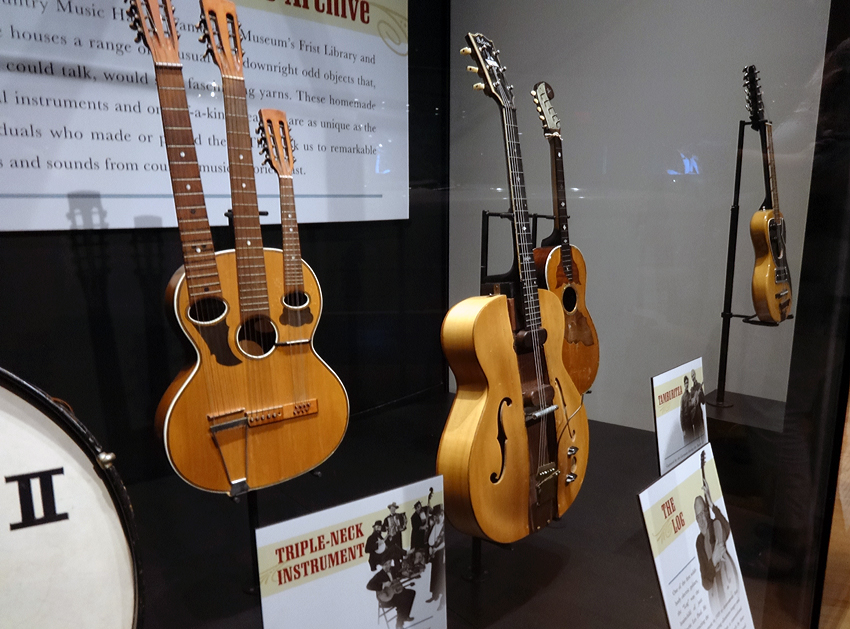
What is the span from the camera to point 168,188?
1.60 m

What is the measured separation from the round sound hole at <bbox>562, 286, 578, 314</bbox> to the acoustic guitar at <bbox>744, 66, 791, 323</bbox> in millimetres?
573

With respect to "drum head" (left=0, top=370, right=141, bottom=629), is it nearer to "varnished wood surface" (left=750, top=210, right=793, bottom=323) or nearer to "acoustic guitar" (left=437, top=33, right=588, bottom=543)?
"acoustic guitar" (left=437, top=33, right=588, bottom=543)

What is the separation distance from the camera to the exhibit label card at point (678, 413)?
3.70ft

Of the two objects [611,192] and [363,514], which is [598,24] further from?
[363,514]

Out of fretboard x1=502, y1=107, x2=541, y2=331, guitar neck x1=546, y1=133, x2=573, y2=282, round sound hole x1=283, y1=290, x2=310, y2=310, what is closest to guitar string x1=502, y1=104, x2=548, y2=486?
fretboard x1=502, y1=107, x2=541, y2=331

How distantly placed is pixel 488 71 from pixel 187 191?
70 cm

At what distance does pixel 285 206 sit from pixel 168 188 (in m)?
0.57

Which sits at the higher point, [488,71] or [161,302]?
[488,71]

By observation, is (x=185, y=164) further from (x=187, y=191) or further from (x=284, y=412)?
(x=284, y=412)

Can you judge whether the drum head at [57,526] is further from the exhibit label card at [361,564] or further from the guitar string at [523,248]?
the guitar string at [523,248]

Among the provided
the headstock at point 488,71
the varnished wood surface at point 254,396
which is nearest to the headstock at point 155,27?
the varnished wood surface at point 254,396

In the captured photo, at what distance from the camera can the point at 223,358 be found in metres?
1.14

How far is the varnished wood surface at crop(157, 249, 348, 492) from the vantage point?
1.10m

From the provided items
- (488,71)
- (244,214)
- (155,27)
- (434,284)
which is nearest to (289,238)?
(244,214)
